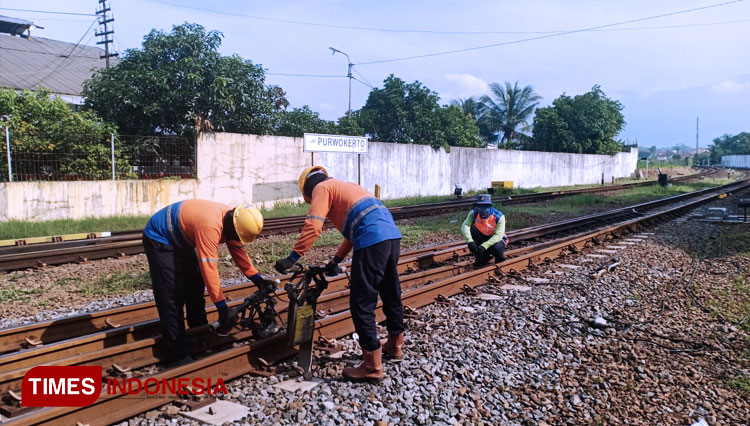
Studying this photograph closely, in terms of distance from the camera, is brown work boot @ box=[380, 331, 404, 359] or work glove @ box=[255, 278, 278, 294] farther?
work glove @ box=[255, 278, 278, 294]

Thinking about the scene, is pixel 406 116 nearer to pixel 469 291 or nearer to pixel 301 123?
pixel 301 123

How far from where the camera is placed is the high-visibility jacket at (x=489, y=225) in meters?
8.34

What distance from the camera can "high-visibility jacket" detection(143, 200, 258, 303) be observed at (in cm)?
427

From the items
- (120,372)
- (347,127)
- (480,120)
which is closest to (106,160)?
(120,372)

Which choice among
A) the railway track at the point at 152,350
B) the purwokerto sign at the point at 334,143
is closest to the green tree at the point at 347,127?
the purwokerto sign at the point at 334,143

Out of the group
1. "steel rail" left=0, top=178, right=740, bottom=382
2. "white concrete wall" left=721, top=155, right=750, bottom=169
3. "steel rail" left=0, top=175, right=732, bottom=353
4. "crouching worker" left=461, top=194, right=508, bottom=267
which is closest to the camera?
"steel rail" left=0, top=178, right=740, bottom=382

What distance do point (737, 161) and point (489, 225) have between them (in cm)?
9998

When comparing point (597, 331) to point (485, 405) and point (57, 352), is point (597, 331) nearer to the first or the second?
point (485, 405)

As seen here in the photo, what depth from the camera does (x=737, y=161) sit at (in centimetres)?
8888

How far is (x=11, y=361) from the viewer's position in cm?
412

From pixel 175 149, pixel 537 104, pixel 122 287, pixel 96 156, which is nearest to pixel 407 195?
pixel 175 149

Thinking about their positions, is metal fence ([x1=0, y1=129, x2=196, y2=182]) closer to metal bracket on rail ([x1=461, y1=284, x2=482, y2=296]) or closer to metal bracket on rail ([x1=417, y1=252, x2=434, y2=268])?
metal bracket on rail ([x1=417, y1=252, x2=434, y2=268])

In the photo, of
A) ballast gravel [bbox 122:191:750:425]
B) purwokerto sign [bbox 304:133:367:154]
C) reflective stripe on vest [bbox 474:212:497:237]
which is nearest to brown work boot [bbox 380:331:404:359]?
ballast gravel [bbox 122:191:750:425]

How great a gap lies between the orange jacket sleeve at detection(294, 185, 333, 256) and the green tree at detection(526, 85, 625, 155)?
42931mm
